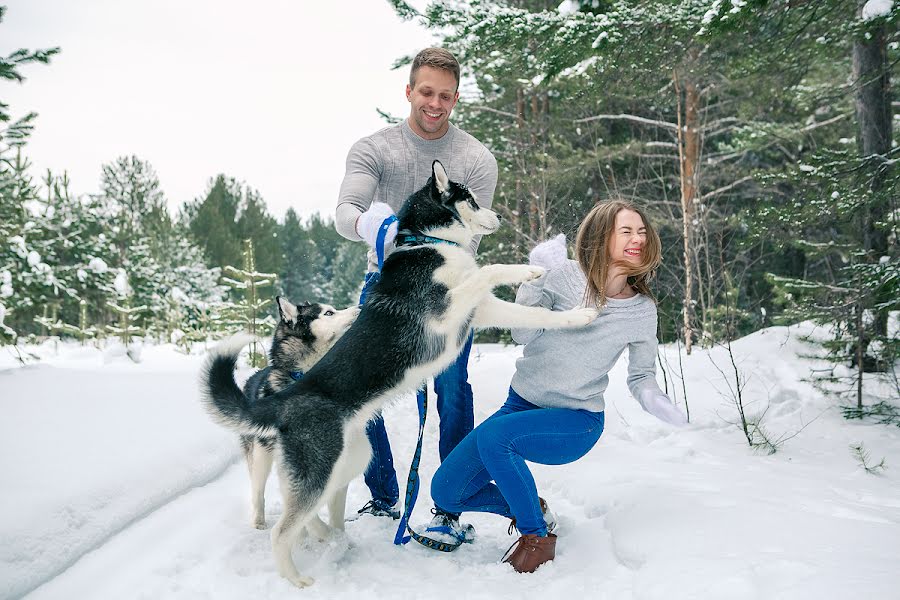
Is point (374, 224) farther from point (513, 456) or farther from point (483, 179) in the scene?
point (513, 456)

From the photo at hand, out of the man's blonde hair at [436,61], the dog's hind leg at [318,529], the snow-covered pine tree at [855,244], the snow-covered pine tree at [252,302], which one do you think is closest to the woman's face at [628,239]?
the man's blonde hair at [436,61]

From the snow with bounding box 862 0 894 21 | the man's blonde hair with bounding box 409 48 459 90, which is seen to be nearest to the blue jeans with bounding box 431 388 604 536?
the man's blonde hair with bounding box 409 48 459 90

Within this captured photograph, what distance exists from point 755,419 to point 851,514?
251 cm

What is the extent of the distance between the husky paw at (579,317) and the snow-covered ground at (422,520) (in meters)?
1.02

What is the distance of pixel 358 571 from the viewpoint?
2.49 m

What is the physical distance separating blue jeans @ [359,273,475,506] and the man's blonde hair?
1148mm

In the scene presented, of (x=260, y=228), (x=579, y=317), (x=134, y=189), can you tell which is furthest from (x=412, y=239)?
(x=260, y=228)

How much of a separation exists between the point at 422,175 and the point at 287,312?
1.16 m

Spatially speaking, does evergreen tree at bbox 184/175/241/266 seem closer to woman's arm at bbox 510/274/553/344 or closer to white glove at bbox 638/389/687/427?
woman's arm at bbox 510/274/553/344

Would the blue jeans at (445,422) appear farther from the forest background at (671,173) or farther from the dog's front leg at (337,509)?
the forest background at (671,173)

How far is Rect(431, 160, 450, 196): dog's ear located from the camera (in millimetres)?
2672

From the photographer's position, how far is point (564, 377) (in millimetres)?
2658

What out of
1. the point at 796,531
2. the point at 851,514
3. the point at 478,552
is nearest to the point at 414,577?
the point at 478,552

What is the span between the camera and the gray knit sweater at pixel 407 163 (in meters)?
3.08
